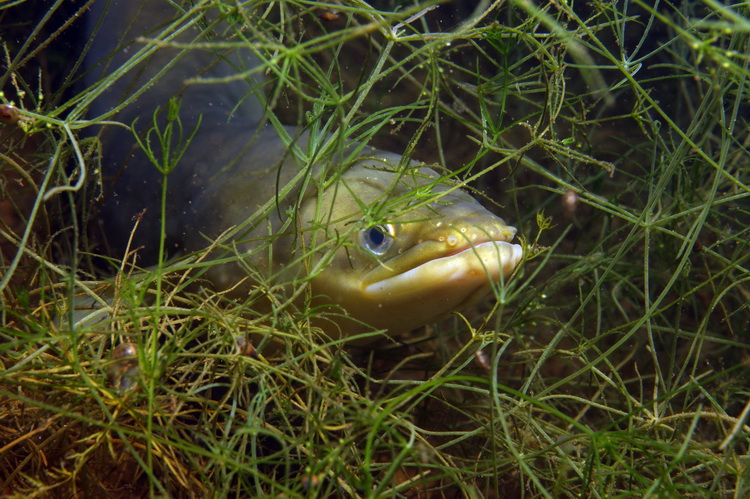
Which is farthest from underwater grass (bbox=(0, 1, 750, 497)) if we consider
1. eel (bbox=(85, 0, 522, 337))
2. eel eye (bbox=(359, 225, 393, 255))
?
eel eye (bbox=(359, 225, 393, 255))

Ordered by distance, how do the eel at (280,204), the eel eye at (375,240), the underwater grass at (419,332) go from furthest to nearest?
the eel eye at (375,240), the eel at (280,204), the underwater grass at (419,332)

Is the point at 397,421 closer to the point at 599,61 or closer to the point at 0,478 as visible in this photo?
the point at 0,478

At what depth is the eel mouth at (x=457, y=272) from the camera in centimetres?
206

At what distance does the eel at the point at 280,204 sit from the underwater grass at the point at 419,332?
0.40 feet

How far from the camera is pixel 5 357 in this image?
1987 millimetres

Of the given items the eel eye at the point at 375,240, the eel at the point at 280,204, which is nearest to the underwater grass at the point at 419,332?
the eel at the point at 280,204

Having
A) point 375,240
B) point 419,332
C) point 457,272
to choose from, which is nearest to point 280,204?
point 375,240

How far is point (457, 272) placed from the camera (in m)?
2.06

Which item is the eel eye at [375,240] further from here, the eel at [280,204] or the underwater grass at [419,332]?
the underwater grass at [419,332]

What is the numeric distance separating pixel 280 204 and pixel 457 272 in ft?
3.24

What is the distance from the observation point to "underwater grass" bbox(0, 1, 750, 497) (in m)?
1.67

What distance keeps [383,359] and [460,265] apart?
51.9 inches

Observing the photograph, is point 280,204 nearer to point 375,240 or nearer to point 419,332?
point 375,240

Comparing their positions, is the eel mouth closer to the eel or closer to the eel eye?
the eel
